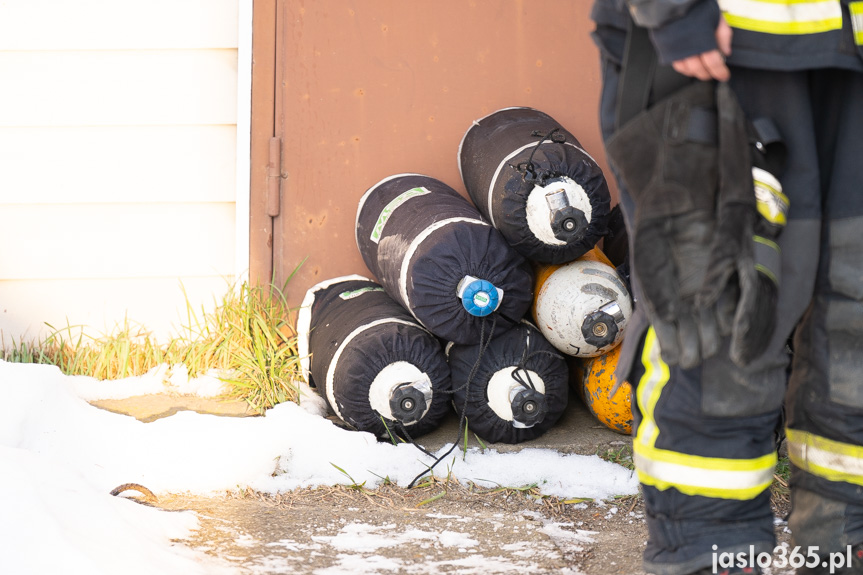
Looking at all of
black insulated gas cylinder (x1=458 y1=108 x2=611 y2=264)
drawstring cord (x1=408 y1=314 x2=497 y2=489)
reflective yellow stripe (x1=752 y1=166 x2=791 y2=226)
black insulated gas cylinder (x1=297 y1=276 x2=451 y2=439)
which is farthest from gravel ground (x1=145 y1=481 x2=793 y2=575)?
reflective yellow stripe (x1=752 y1=166 x2=791 y2=226)

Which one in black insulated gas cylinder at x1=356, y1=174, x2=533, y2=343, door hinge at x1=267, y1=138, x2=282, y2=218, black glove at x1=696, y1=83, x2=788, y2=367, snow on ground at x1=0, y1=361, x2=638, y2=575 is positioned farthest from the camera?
door hinge at x1=267, y1=138, x2=282, y2=218

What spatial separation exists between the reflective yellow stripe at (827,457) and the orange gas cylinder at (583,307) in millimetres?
1096

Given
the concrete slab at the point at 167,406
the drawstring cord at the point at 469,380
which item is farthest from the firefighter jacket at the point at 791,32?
the concrete slab at the point at 167,406

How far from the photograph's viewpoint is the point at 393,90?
3523mm

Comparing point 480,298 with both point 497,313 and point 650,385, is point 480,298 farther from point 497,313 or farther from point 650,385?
point 650,385

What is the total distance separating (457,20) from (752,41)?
7.32 ft

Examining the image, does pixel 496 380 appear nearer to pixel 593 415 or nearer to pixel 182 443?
pixel 593 415

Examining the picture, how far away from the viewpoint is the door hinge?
349 centimetres

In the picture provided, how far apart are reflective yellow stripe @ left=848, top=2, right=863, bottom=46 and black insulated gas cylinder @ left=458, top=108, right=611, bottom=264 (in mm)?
1247

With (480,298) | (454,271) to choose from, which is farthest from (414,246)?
(480,298)

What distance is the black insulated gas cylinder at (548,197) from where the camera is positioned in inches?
104

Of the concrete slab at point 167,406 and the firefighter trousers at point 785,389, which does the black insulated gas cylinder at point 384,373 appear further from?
the firefighter trousers at point 785,389

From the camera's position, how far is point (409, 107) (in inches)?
139

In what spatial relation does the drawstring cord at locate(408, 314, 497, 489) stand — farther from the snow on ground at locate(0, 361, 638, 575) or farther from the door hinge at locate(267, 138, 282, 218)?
the door hinge at locate(267, 138, 282, 218)
